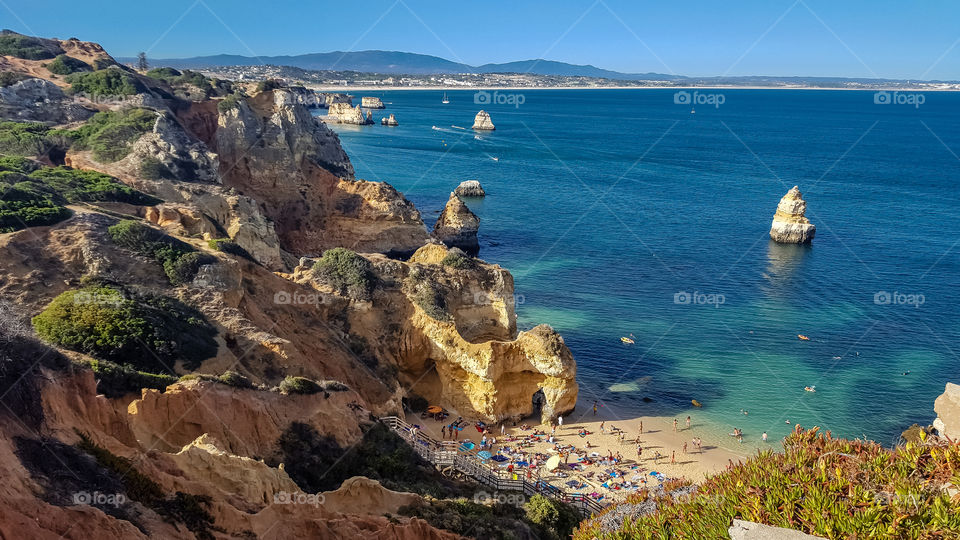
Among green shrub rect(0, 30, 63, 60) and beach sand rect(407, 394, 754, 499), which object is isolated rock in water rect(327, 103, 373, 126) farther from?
beach sand rect(407, 394, 754, 499)

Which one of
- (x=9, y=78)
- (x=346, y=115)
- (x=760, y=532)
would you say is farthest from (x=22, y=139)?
(x=346, y=115)

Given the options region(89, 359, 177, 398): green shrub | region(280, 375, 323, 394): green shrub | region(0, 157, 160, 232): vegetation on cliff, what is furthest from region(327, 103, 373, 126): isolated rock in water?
region(89, 359, 177, 398): green shrub

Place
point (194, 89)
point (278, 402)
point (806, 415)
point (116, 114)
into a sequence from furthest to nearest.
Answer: point (194, 89)
point (116, 114)
point (806, 415)
point (278, 402)

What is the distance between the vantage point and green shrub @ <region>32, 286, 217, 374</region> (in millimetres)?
20297

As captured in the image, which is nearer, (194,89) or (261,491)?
(261,491)

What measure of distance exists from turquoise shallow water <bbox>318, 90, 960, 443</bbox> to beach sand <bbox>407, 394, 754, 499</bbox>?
1.59m

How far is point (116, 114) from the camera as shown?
5041 cm

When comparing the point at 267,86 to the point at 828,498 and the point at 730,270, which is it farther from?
the point at 828,498

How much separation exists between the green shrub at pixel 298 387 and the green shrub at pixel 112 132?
106ft

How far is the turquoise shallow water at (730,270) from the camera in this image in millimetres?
40031

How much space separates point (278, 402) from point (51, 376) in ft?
20.5

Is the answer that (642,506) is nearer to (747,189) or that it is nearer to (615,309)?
(615,309)

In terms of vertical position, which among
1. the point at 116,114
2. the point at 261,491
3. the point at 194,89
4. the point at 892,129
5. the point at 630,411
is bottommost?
the point at 630,411

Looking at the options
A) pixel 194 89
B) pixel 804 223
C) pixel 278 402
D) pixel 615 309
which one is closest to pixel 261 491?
pixel 278 402
